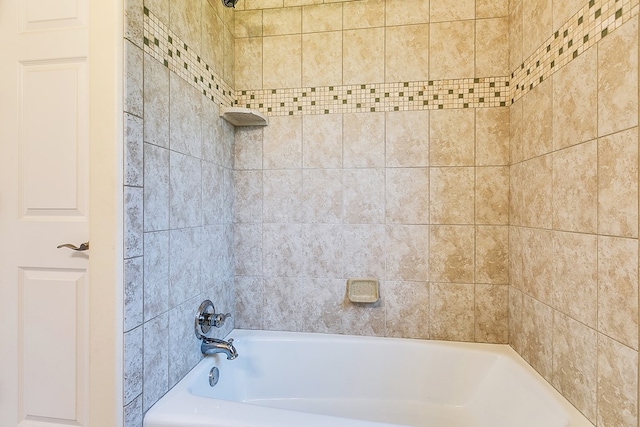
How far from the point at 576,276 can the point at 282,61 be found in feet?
5.48

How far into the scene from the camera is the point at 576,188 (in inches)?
42.6

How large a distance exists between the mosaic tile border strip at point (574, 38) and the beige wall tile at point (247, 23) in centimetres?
137

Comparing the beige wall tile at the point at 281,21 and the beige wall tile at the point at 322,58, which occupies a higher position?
the beige wall tile at the point at 281,21

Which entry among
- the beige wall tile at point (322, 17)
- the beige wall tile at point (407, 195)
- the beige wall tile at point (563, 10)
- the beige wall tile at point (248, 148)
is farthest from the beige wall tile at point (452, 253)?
the beige wall tile at point (322, 17)

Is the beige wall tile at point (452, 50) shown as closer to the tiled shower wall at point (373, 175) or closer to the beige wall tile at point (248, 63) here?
the tiled shower wall at point (373, 175)

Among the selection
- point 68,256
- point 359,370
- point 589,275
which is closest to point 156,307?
point 68,256

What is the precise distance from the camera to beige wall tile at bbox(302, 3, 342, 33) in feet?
5.66

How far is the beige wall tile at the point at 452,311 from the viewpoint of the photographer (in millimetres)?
1657

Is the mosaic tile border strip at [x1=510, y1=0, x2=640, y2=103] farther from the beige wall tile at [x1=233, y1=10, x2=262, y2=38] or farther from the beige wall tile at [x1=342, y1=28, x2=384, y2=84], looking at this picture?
the beige wall tile at [x1=233, y1=10, x2=262, y2=38]

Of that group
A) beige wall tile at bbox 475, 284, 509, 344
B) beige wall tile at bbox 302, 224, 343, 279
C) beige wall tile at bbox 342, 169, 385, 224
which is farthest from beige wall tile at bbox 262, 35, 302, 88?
beige wall tile at bbox 475, 284, 509, 344

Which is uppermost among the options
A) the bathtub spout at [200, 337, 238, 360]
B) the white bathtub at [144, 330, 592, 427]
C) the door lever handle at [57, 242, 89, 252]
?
the door lever handle at [57, 242, 89, 252]

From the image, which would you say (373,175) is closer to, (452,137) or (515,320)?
(452,137)

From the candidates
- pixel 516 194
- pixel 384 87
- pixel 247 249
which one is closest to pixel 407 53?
pixel 384 87

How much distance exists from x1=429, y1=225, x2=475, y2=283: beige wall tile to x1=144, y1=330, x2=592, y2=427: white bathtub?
0.35 metres
